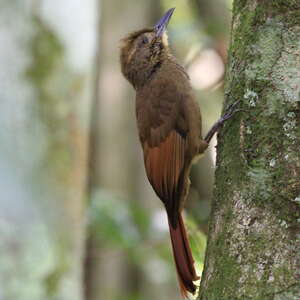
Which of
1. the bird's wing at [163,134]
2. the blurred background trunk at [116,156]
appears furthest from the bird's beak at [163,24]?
the blurred background trunk at [116,156]

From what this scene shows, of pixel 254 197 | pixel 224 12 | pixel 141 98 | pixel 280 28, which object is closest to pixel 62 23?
pixel 141 98

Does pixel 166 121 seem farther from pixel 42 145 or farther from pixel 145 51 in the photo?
pixel 42 145

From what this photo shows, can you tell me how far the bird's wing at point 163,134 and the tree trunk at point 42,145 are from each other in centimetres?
58

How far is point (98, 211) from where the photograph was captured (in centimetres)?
466

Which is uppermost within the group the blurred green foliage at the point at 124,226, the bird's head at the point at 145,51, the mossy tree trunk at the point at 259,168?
the bird's head at the point at 145,51

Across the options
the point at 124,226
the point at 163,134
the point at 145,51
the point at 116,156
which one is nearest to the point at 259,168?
the point at 163,134

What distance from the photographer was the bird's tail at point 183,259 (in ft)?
9.20

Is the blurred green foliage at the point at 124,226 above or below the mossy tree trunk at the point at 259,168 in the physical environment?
below

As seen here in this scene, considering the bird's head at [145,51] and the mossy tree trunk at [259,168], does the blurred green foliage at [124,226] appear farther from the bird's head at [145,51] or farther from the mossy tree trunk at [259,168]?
the mossy tree trunk at [259,168]

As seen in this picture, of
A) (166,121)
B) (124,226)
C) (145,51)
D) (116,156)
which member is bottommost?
(124,226)

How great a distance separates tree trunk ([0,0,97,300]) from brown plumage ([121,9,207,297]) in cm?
37

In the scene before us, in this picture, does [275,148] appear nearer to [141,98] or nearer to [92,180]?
[141,98]

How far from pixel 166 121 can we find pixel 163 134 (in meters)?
0.07

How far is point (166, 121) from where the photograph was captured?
3.39m
